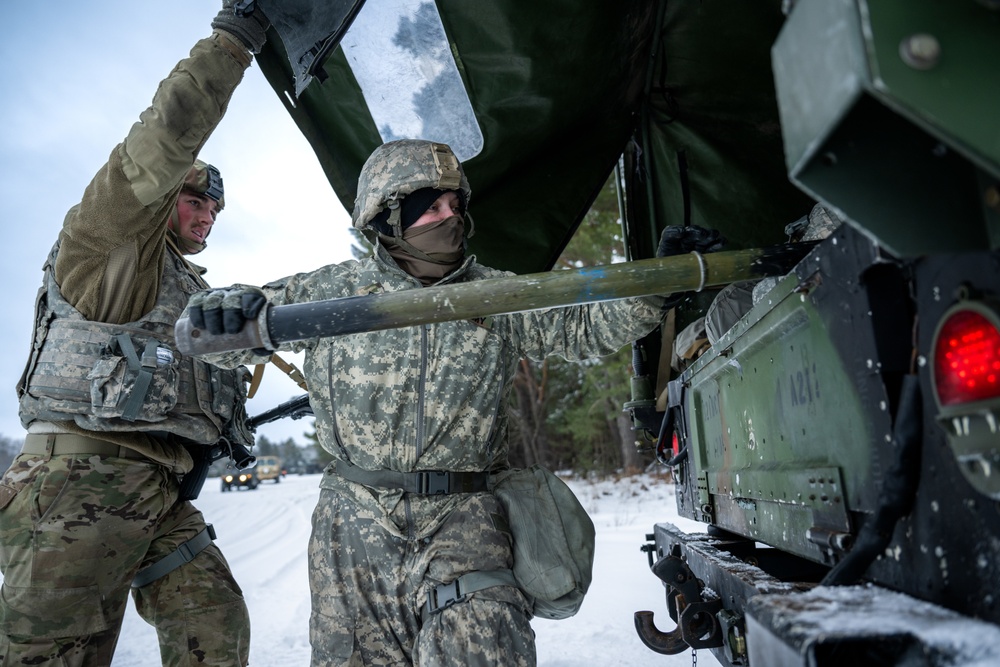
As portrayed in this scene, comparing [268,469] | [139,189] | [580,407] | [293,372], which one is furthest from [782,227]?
[268,469]

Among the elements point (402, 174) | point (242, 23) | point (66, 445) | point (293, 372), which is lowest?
point (66, 445)

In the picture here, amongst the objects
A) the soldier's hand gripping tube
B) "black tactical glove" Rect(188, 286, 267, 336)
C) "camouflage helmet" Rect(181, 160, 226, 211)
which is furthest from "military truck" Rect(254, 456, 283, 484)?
the soldier's hand gripping tube

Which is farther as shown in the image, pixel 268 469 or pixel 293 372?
pixel 268 469

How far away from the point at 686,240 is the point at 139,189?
227 cm

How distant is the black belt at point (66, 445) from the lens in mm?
3104

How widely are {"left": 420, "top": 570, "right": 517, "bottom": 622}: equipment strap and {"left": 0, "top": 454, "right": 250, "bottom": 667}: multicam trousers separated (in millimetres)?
1330

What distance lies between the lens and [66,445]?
10.2ft

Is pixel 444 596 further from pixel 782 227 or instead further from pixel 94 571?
pixel 782 227

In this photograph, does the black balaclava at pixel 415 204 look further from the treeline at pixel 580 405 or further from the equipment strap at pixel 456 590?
the treeline at pixel 580 405

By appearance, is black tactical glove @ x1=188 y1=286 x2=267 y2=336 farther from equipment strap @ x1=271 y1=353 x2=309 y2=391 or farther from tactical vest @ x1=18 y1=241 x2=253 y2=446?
equipment strap @ x1=271 y1=353 x2=309 y2=391

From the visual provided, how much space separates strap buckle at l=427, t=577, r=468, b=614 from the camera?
2.54 m

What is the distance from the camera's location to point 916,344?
4.00 ft

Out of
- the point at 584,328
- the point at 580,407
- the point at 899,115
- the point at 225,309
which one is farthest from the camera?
the point at 580,407

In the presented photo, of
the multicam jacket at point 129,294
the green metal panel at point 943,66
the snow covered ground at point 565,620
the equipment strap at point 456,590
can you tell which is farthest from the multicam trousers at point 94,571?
the green metal panel at point 943,66
